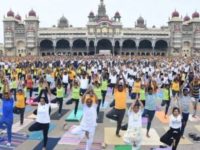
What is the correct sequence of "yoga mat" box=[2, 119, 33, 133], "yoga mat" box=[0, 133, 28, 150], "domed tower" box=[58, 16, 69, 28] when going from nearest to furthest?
"yoga mat" box=[0, 133, 28, 150] → "yoga mat" box=[2, 119, 33, 133] → "domed tower" box=[58, 16, 69, 28]

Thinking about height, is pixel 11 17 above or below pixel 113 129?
above

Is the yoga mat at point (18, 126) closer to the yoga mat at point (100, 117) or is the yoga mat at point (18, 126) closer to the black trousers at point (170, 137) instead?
the yoga mat at point (100, 117)

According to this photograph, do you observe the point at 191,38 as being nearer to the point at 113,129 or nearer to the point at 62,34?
the point at 62,34

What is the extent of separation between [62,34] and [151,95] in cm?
7351

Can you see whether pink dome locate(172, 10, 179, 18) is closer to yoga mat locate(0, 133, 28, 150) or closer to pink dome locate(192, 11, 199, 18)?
pink dome locate(192, 11, 199, 18)

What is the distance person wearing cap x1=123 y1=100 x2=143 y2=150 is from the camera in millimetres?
8461

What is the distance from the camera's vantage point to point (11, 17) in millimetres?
87312

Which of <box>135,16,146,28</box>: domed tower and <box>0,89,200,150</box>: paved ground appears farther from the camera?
<box>135,16,146,28</box>: domed tower

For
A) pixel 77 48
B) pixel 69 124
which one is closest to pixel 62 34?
pixel 77 48

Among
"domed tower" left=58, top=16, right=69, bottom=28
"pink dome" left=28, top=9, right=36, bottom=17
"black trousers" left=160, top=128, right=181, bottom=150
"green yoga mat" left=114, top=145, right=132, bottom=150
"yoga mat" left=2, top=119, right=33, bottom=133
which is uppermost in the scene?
"pink dome" left=28, top=9, right=36, bottom=17

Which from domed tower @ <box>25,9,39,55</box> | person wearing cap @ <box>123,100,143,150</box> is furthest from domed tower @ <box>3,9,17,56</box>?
person wearing cap @ <box>123,100,143,150</box>

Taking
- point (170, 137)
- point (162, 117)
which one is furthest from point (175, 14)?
point (170, 137)

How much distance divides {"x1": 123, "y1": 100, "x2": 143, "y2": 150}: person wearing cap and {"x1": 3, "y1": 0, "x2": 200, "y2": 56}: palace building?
72.3 metres

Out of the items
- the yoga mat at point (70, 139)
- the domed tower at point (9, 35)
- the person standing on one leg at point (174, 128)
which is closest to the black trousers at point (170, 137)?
the person standing on one leg at point (174, 128)
